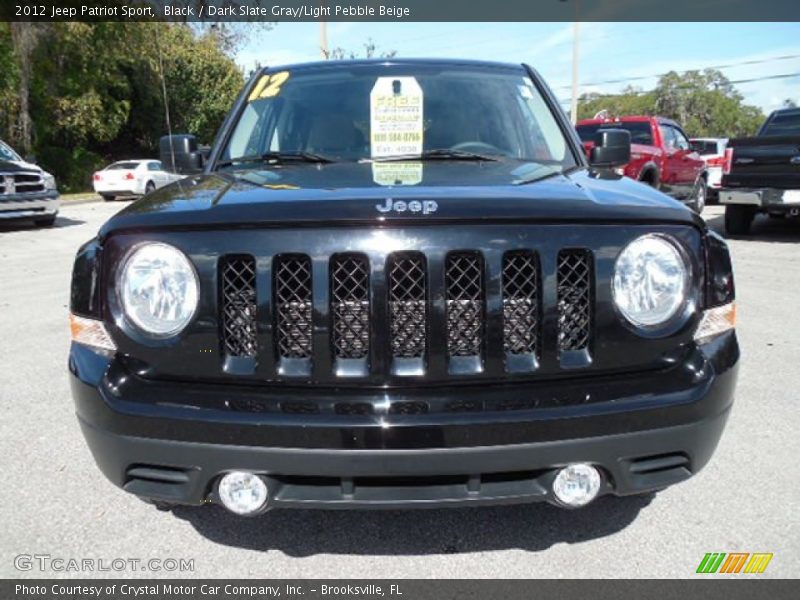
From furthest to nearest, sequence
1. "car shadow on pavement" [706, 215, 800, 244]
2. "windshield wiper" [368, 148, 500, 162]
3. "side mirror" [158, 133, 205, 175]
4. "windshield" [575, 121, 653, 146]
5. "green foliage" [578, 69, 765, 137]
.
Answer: "green foliage" [578, 69, 765, 137] → "windshield" [575, 121, 653, 146] → "car shadow on pavement" [706, 215, 800, 244] → "side mirror" [158, 133, 205, 175] → "windshield wiper" [368, 148, 500, 162]

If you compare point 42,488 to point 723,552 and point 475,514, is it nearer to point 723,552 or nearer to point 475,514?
point 475,514

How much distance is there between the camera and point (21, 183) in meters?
12.4

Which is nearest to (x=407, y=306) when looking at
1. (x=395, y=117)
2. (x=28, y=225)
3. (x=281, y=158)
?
(x=281, y=158)

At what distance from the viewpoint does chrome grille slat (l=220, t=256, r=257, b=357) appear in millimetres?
1937

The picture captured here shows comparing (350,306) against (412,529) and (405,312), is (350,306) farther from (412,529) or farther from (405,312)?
(412,529)

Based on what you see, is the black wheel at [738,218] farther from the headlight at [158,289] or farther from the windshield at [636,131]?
the headlight at [158,289]

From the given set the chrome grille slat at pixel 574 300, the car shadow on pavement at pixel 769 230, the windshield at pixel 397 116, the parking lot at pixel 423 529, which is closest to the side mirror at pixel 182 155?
the windshield at pixel 397 116

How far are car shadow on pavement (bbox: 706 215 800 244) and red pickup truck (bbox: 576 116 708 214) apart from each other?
821 mm

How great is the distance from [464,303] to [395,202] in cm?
36

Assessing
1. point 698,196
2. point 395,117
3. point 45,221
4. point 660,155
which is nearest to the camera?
point 395,117

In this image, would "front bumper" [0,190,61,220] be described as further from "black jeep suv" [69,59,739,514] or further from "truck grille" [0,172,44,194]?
"black jeep suv" [69,59,739,514]

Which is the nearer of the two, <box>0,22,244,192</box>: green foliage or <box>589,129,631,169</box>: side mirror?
<box>589,129,631,169</box>: side mirror

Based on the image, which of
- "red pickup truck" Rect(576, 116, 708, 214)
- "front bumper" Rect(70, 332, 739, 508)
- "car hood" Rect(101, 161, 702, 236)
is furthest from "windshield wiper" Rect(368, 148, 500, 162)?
"red pickup truck" Rect(576, 116, 708, 214)
